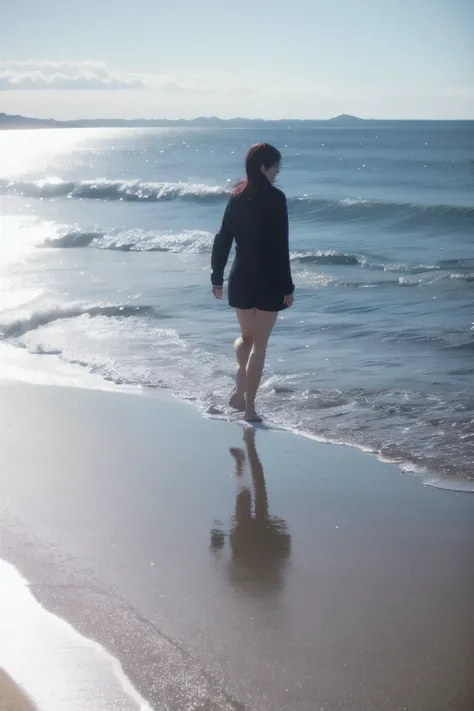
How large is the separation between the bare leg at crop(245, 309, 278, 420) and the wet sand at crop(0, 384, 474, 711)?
0.28 m

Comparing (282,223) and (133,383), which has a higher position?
(282,223)

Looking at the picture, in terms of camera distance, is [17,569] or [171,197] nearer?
[17,569]

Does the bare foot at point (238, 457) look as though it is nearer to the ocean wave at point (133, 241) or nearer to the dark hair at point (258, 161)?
the dark hair at point (258, 161)

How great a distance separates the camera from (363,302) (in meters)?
9.96

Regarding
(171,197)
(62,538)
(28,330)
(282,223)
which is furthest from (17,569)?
(171,197)

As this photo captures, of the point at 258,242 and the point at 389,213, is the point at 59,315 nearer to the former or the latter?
the point at 258,242

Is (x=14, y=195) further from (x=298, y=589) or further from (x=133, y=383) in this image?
(x=298, y=589)

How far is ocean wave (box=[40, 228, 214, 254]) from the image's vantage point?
1527 cm

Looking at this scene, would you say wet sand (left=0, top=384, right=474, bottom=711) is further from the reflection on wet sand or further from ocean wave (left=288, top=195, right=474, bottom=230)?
ocean wave (left=288, top=195, right=474, bottom=230)

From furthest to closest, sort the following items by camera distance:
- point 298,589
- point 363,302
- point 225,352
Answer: point 363,302 < point 225,352 < point 298,589

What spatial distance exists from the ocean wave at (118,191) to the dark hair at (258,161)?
921 inches

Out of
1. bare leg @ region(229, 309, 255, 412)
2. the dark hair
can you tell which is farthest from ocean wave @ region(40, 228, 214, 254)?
the dark hair

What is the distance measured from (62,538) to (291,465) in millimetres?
1422

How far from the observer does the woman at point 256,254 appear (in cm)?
486
